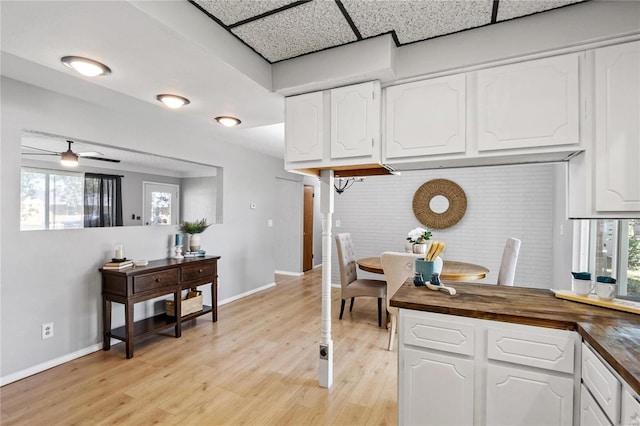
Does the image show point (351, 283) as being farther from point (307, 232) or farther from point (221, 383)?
point (307, 232)

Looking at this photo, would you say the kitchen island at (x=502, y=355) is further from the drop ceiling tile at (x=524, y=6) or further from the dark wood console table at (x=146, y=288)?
the dark wood console table at (x=146, y=288)

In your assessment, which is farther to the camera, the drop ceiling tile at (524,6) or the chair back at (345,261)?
the chair back at (345,261)

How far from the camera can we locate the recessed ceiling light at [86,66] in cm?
182

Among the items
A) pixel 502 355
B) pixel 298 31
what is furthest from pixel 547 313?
pixel 298 31

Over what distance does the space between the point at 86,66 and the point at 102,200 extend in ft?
5.64

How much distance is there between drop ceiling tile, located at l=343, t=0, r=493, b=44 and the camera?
5.32 ft

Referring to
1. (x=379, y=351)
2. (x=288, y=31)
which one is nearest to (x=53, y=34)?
(x=288, y=31)

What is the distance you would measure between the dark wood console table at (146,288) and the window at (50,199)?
579 millimetres

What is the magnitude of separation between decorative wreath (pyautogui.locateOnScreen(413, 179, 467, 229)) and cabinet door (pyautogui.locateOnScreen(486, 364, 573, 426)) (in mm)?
3434

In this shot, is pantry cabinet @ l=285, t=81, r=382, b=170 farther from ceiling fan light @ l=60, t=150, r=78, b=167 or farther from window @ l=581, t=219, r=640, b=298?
ceiling fan light @ l=60, t=150, r=78, b=167

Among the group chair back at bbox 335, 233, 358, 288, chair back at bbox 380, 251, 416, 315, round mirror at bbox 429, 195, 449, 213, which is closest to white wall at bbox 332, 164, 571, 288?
round mirror at bbox 429, 195, 449, 213

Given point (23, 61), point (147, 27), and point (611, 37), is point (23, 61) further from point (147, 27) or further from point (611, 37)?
point (611, 37)

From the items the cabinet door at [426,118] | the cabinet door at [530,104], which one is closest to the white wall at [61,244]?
the cabinet door at [426,118]

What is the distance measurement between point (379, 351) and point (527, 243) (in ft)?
9.09
